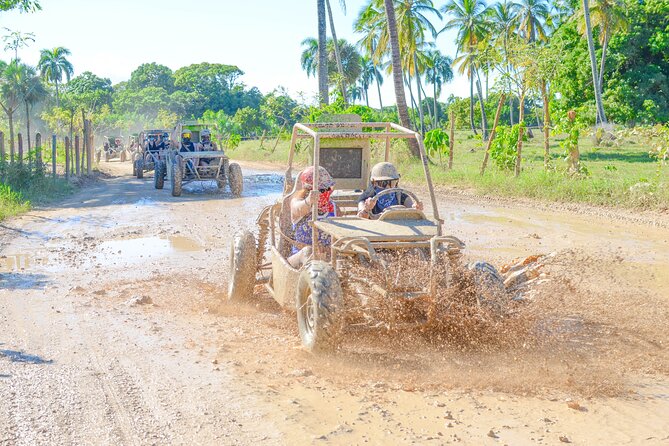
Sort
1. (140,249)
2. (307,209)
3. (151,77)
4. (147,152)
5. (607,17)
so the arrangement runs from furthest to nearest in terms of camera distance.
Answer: (151,77), (607,17), (147,152), (140,249), (307,209)

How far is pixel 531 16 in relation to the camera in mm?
46781

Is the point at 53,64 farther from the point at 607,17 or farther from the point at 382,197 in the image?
the point at 382,197

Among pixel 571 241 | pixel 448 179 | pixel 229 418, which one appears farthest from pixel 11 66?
pixel 229 418

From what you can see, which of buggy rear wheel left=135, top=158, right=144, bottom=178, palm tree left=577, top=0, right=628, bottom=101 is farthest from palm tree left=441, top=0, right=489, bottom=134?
buggy rear wheel left=135, top=158, right=144, bottom=178

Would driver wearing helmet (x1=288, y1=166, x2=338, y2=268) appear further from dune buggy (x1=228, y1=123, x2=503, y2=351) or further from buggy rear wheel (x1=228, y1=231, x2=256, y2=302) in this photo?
buggy rear wheel (x1=228, y1=231, x2=256, y2=302)

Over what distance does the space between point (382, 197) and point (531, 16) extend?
142 feet

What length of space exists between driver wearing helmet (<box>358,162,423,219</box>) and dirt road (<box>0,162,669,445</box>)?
130cm

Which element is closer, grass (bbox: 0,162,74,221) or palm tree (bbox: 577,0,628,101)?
grass (bbox: 0,162,74,221)

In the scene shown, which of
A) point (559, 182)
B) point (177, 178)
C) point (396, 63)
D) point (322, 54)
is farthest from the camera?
point (322, 54)

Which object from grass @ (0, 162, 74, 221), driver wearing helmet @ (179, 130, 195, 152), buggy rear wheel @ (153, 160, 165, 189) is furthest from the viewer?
buggy rear wheel @ (153, 160, 165, 189)

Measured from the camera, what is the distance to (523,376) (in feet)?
17.5

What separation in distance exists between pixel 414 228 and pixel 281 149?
1421 inches

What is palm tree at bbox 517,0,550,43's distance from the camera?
153 feet

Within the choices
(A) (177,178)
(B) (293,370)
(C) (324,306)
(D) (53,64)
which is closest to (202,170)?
(A) (177,178)
